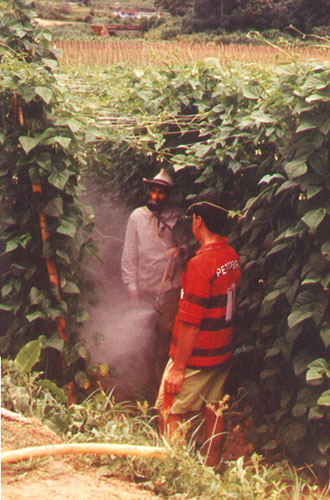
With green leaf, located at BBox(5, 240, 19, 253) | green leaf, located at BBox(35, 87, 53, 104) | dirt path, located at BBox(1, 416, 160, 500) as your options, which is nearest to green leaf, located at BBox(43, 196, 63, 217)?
green leaf, located at BBox(5, 240, 19, 253)

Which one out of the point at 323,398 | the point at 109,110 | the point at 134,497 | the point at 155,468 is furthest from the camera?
the point at 109,110

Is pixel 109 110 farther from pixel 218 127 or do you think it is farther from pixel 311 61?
pixel 311 61

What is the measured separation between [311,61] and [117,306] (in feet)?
9.56

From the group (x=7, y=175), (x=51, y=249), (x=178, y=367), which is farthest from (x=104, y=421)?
(x=7, y=175)

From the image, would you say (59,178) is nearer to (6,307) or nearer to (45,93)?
(45,93)

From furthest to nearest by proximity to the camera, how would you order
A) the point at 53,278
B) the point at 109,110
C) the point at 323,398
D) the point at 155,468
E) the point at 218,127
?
the point at 109,110 < the point at 53,278 < the point at 218,127 < the point at 323,398 < the point at 155,468

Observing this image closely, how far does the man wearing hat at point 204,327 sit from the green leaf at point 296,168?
2.00 ft

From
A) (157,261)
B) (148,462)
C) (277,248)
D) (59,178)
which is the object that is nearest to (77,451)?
(148,462)

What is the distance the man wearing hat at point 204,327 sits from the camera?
12.8ft

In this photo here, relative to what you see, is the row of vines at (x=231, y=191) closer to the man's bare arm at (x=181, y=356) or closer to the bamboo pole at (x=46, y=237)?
the bamboo pole at (x=46, y=237)

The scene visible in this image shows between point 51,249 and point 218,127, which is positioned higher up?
point 218,127

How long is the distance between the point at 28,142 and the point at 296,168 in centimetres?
179

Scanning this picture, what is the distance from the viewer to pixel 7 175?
15.3 feet

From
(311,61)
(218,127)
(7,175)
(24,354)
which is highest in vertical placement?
(311,61)
